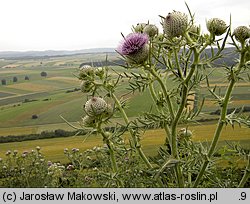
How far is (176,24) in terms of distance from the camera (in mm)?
2557

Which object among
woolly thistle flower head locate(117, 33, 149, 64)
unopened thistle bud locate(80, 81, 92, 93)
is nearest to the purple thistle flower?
woolly thistle flower head locate(117, 33, 149, 64)

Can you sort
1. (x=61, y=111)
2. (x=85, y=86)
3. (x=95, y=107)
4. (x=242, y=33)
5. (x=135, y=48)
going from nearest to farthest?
(x=135, y=48)
(x=242, y=33)
(x=95, y=107)
(x=85, y=86)
(x=61, y=111)

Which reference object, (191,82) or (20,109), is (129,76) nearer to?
(191,82)

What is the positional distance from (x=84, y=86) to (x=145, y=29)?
747 millimetres

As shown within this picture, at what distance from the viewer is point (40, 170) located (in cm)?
614

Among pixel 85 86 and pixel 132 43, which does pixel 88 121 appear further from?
pixel 132 43

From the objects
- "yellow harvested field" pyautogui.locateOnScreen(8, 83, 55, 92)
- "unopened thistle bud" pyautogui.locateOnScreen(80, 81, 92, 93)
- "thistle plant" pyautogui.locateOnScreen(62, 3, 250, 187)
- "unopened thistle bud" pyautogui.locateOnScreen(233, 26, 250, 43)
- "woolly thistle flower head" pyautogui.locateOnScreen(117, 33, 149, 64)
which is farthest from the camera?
"yellow harvested field" pyautogui.locateOnScreen(8, 83, 55, 92)

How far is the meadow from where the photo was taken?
11.5 ft

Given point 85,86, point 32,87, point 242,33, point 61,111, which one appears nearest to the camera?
point 242,33

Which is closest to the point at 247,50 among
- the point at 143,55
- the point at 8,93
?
the point at 143,55

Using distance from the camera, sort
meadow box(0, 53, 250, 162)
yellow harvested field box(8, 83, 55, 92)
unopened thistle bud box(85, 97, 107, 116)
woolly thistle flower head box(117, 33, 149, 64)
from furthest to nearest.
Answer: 1. yellow harvested field box(8, 83, 55, 92)
2. meadow box(0, 53, 250, 162)
3. unopened thistle bud box(85, 97, 107, 116)
4. woolly thistle flower head box(117, 33, 149, 64)

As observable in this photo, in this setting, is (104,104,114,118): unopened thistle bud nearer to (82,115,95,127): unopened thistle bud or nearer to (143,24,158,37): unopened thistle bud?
(82,115,95,127): unopened thistle bud

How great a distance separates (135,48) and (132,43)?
4.0 inches

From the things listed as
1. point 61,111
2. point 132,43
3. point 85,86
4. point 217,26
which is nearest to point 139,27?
point 132,43
